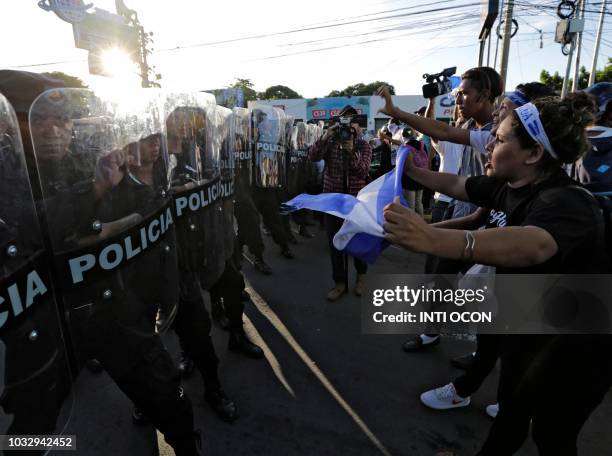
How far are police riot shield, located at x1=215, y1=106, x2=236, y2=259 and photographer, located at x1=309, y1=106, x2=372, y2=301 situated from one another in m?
1.75

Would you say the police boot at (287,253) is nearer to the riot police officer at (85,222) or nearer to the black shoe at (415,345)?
the black shoe at (415,345)

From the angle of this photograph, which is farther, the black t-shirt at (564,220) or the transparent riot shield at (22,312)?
the black t-shirt at (564,220)

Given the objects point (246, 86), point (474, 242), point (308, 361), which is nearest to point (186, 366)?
point (308, 361)

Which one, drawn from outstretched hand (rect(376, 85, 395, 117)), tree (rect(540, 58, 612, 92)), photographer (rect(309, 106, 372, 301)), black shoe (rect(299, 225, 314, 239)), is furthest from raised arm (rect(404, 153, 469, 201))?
tree (rect(540, 58, 612, 92))

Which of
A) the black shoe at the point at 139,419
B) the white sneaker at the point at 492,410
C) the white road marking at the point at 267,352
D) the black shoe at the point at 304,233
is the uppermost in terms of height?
the black shoe at the point at 139,419

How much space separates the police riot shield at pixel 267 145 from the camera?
441cm

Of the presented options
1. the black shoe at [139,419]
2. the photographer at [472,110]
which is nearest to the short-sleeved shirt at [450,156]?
the photographer at [472,110]

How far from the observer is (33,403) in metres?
0.88

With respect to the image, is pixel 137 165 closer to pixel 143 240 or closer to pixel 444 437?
pixel 143 240

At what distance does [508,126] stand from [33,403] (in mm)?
1698

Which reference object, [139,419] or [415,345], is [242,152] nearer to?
[415,345]

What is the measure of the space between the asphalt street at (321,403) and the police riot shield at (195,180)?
0.55m

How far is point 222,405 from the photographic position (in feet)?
7.29

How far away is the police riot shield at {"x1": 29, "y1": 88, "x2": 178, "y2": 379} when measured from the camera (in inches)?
38.9
